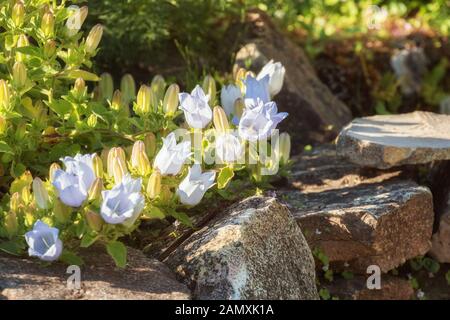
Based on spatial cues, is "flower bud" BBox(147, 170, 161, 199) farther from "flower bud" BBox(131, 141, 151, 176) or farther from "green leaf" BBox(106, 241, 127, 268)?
"green leaf" BBox(106, 241, 127, 268)

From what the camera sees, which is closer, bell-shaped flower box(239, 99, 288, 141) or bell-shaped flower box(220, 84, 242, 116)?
bell-shaped flower box(239, 99, 288, 141)

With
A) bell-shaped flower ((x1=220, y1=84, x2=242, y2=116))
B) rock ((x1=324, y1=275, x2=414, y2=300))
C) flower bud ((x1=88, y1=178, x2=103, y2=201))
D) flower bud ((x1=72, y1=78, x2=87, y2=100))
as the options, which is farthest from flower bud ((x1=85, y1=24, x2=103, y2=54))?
rock ((x1=324, y1=275, x2=414, y2=300))

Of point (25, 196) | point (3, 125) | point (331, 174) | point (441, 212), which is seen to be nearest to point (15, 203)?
point (25, 196)

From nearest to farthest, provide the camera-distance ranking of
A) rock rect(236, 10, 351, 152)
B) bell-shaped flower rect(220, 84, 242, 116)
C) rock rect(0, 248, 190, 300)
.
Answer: rock rect(0, 248, 190, 300) → bell-shaped flower rect(220, 84, 242, 116) → rock rect(236, 10, 351, 152)

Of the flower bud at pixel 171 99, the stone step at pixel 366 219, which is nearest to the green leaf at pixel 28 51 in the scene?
the flower bud at pixel 171 99

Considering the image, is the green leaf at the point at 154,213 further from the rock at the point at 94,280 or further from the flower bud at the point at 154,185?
the rock at the point at 94,280

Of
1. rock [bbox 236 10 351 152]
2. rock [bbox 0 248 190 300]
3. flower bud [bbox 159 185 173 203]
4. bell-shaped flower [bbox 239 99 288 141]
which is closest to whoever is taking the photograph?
rock [bbox 0 248 190 300]
